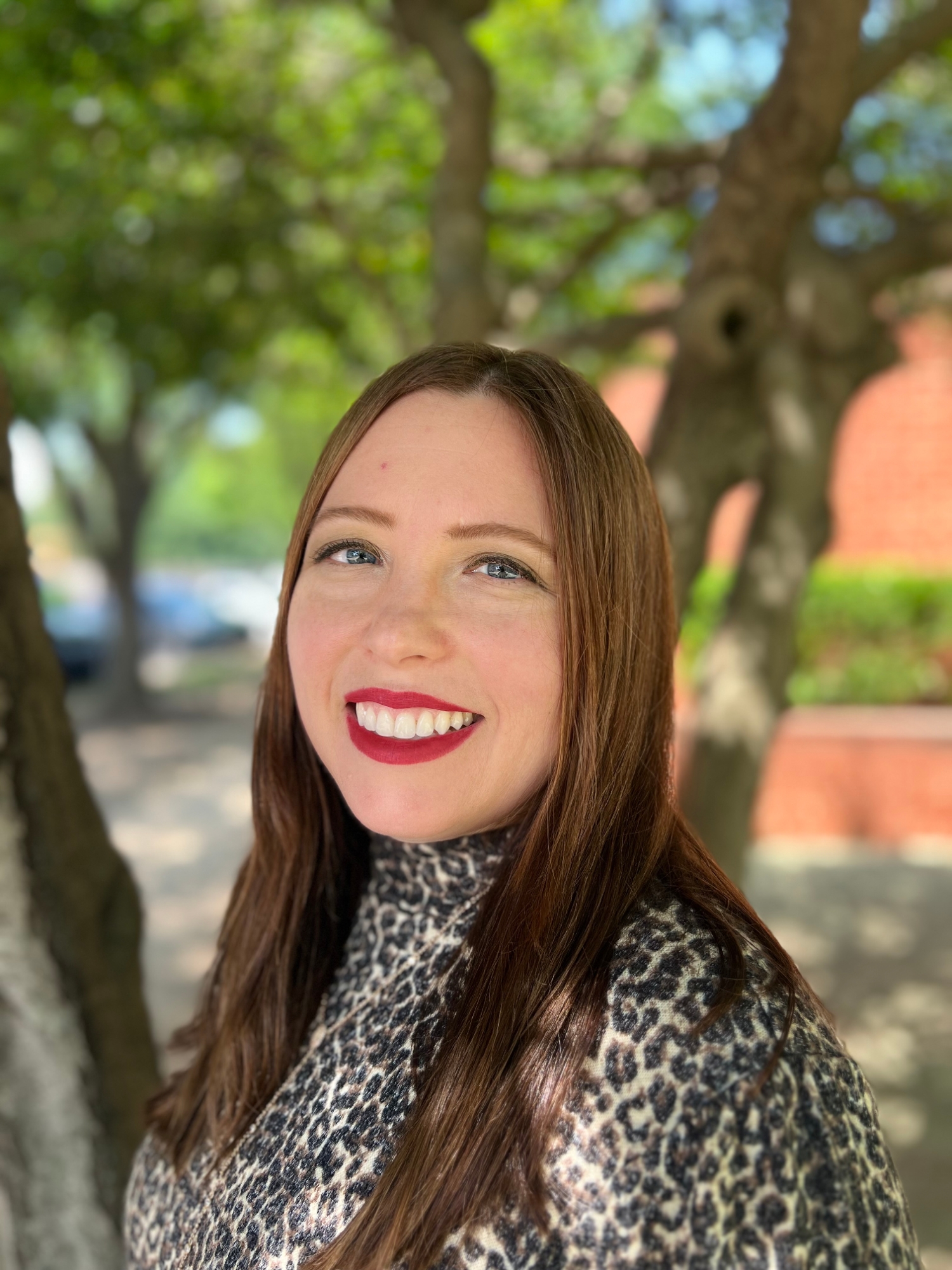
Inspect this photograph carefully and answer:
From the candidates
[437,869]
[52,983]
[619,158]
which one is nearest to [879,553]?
[619,158]

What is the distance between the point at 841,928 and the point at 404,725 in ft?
20.4

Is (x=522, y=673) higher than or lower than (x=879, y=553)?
lower

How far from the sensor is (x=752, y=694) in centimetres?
368

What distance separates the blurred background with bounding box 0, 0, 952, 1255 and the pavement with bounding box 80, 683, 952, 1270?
3 cm

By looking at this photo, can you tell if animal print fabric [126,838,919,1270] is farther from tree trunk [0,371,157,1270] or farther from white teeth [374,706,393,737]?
tree trunk [0,371,157,1270]

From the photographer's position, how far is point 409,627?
144 centimetres

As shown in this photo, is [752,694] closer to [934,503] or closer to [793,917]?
[793,917]

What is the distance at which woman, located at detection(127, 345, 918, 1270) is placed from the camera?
1204 millimetres

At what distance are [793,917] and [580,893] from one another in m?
6.22

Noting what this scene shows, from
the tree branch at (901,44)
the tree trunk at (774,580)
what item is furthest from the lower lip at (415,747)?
the tree branch at (901,44)

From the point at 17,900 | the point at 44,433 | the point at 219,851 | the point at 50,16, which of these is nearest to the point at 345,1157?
the point at 17,900

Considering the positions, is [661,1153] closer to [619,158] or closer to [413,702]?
[413,702]

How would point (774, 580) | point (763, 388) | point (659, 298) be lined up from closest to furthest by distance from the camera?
point (763, 388) < point (774, 580) < point (659, 298)

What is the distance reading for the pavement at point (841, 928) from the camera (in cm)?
468
